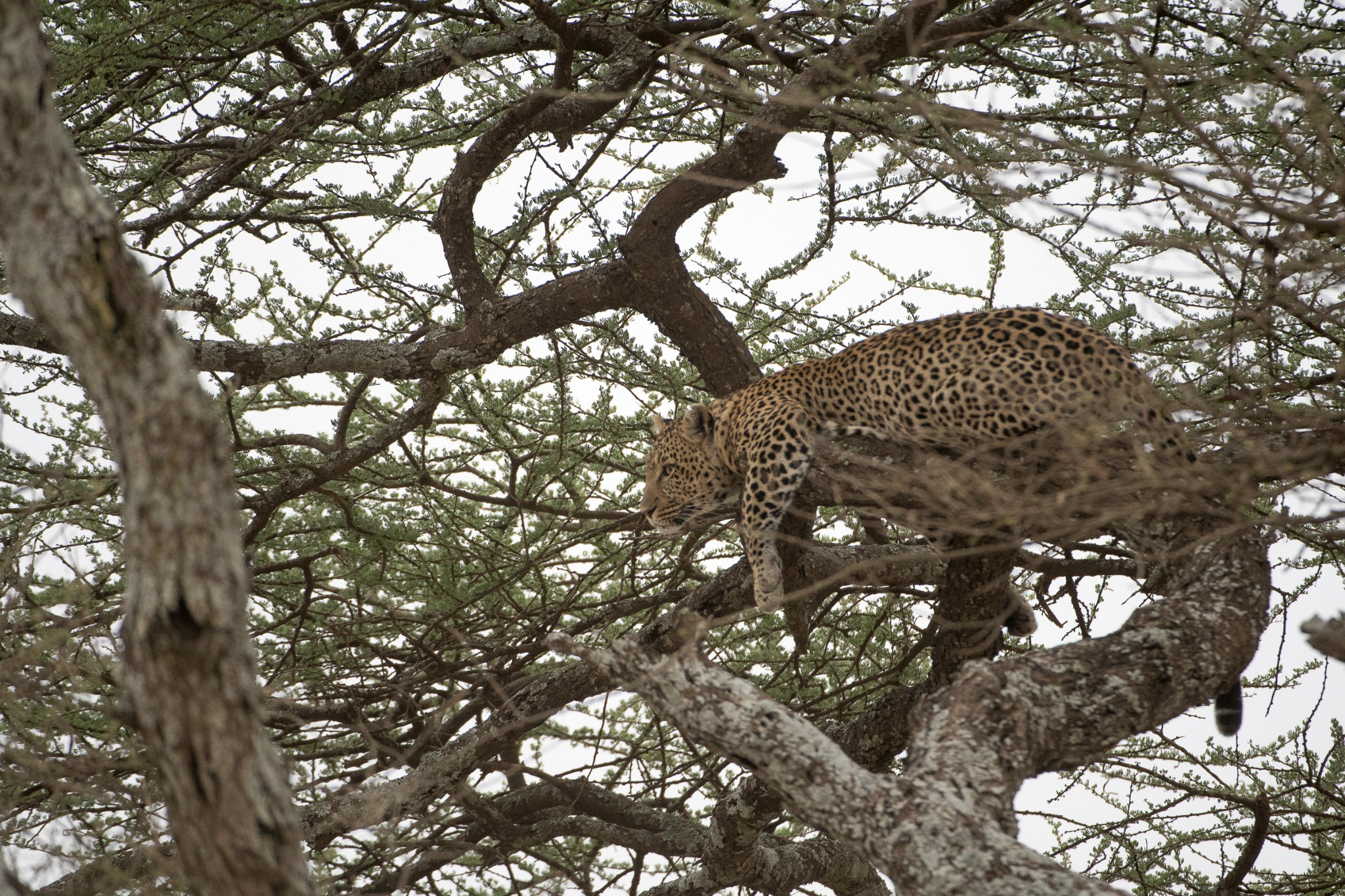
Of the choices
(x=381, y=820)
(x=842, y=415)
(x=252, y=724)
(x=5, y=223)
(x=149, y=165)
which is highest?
(x=149, y=165)

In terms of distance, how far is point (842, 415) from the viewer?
5.11 meters

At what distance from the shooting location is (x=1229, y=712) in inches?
148

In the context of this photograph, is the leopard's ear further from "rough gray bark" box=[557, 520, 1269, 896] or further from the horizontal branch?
"rough gray bark" box=[557, 520, 1269, 896]

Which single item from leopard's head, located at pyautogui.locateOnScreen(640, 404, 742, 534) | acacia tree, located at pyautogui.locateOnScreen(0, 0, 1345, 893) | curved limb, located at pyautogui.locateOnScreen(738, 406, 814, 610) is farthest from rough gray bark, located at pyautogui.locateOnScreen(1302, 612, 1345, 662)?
leopard's head, located at pyautogui.locateOnScreen(640, 404, 742, 534)

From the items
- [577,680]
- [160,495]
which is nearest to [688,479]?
[577,680]

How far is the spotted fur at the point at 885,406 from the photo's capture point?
4.14 metres

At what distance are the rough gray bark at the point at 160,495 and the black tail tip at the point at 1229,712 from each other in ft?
9.59

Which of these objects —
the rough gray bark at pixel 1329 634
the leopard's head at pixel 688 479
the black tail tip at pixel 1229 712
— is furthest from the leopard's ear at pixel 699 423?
the rough gray bark at pixel 1329 634

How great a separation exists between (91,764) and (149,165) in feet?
13.5

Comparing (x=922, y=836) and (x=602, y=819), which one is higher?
(x=602, y=819)

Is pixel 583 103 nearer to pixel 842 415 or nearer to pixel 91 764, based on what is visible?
pixel 842 415

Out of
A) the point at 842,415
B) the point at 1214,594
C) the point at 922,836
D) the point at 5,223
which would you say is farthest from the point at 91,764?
the point at 842,415

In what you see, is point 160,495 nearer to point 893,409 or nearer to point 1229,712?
point 1229,712

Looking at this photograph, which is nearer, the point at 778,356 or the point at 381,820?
the point at 381,820
